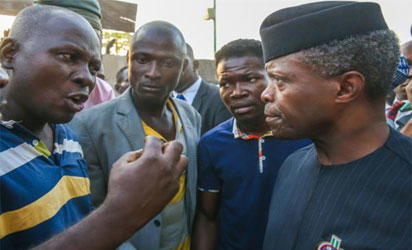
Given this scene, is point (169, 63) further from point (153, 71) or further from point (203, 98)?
point (203, 98)

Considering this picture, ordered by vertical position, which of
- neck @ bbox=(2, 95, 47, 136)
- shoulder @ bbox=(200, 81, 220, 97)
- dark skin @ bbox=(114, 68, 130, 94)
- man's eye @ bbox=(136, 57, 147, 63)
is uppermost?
neck @ bbox=(2, 95, 47, 136)

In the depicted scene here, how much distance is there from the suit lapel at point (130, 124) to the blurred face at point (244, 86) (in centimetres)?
65

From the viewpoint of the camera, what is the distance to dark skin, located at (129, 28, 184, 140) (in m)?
2.80

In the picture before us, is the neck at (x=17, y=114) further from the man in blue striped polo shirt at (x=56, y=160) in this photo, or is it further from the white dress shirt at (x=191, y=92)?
the white dress shirt at (x=191, y=92)

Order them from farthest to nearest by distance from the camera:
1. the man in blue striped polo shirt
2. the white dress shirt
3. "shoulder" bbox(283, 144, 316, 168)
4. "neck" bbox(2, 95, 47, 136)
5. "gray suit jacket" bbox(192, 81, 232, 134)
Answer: the white dress shirt, "gray suit jacket" bbox(192, 81, 232, 134), "shoulder" bbox(283, 144, 316, 168), "neck" bbox(2, 95, 47, 136), the man in blue striped polo shirt

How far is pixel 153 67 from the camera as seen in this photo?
282 cm

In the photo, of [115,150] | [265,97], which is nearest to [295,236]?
[265,97]

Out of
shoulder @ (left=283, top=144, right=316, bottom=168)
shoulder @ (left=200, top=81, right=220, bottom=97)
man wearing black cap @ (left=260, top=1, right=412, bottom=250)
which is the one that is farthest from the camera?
shoulder @ (left=200, top=81, right=220, bottom=97)

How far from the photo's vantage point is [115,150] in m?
2.47

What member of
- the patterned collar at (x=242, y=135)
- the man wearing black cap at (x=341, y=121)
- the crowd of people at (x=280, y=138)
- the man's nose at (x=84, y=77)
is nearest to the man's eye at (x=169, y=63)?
the patterned collar at (x=242, y=135)

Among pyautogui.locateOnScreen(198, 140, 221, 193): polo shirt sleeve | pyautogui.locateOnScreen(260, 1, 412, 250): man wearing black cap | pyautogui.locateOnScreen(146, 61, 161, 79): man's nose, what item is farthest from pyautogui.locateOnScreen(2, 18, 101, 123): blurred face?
pyautogui.locateOnScreen(198, 140, 221, 193): polo shirt sleeve

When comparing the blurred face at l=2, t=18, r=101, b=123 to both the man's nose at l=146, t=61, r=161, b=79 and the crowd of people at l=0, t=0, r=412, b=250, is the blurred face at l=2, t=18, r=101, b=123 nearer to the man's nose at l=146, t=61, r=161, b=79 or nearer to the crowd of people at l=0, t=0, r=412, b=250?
the crowd of people at l=0, t=0, r=412, b=250

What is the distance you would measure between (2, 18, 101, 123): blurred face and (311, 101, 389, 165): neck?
1.13 metres

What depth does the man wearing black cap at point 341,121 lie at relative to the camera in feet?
4.99
